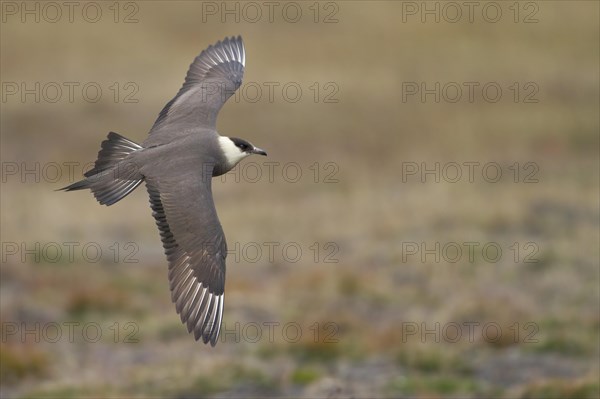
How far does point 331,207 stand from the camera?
1967 cm

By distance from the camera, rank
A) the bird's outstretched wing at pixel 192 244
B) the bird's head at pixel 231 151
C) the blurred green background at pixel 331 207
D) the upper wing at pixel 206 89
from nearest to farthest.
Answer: the bird's outstretched wing at pixel 192 244 < the bird's head at pixel 231 151 < the upper wing at pixel 206 89 < the blurred green background at pixel 331 207

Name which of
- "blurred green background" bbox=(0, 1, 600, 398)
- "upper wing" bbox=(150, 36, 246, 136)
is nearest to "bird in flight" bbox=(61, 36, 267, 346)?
"upper wing" bbox=(150, 36, 246, 136)

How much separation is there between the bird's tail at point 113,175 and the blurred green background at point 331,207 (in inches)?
79.7

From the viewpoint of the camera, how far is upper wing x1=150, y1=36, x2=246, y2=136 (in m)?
8.70

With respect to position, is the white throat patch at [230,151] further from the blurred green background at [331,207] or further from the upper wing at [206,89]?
the blurred green background at [331,207]

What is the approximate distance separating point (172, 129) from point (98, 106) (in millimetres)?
15781

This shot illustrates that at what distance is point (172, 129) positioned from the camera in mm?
8508

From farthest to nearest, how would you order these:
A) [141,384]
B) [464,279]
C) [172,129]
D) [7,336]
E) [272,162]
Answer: [272,162] → [464,279] → [7,336] → [141,384] → [172,129]

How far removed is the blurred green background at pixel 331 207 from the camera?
37.4 feet

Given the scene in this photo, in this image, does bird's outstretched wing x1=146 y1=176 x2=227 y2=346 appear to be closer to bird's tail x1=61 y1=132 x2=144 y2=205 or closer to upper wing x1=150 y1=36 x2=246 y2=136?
bird's tail x1=61 y1=132 x2=144 y2=205

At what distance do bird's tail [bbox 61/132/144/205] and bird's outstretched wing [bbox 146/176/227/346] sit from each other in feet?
0.53

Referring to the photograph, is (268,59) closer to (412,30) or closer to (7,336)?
(412,30)

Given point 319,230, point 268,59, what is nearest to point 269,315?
point 319,230

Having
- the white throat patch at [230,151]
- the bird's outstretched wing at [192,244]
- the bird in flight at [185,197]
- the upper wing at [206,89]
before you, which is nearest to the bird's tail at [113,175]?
the bird in flight at [185,197]
